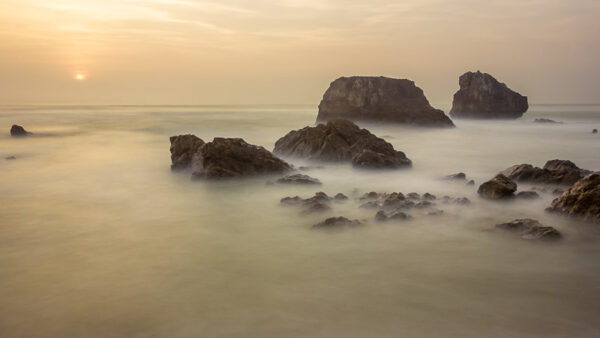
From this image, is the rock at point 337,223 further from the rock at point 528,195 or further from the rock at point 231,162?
the rock at point 231,162

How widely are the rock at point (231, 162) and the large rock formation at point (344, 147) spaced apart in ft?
8.01

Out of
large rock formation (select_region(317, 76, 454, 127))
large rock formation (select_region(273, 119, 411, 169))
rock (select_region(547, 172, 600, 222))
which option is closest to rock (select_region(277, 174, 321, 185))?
large rock formation (select_region(273, 119, 411, 169))

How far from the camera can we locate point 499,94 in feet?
202

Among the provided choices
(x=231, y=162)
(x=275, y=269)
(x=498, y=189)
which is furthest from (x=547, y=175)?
(x=275, y=269)

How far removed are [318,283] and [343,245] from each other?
158 centimetres

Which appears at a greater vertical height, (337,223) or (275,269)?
(337,223)

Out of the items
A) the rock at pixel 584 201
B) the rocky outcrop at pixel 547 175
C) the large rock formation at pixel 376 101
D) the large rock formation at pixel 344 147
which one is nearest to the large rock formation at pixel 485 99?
the large rock formation at pixel 376 101

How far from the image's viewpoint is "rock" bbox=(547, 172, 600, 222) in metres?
8.73

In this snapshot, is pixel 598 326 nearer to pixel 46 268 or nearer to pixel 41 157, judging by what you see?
pixel 46 268

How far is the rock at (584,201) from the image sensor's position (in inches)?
344

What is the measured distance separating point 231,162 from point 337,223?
6.13 m

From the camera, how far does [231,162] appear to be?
14.1 metres

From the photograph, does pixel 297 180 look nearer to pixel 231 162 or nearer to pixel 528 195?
pixel 231 162

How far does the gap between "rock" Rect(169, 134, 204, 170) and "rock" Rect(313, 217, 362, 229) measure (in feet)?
26.6
